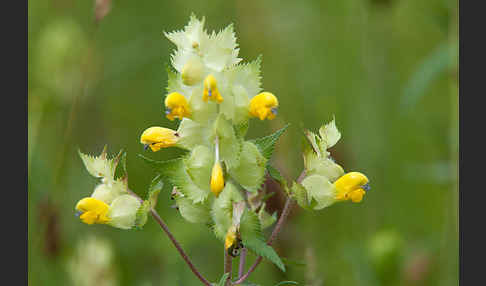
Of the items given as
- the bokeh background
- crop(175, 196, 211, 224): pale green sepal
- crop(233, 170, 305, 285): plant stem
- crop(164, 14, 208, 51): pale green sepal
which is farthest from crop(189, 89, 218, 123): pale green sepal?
the bokeh background

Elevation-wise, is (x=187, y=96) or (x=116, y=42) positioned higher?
(x=116, y=42)

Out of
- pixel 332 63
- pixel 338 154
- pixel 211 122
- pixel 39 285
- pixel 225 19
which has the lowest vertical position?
pixel 39 285

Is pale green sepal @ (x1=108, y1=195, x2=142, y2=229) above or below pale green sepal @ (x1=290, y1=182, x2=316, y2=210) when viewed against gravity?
below

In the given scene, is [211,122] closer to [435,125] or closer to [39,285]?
[39,285]

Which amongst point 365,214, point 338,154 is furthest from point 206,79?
point 365,214

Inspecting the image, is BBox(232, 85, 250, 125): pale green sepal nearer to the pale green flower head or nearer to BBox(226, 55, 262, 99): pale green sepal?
BBox(226, 55, 262, 99): pale green sepal

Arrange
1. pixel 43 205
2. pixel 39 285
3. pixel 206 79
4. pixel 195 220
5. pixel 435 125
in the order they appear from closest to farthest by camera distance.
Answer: pixel 206 79 < pixel 195 220 < pixel 43 205 < pixel 39 285 < pixel 435 125

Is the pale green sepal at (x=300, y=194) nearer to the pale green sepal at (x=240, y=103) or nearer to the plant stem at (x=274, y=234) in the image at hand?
the plant stem at (x=274, y=234)

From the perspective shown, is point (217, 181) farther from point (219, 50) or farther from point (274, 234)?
point (219, 50)

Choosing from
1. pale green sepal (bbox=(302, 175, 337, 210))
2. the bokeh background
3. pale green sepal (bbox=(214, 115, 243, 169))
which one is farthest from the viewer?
the bokeh background
